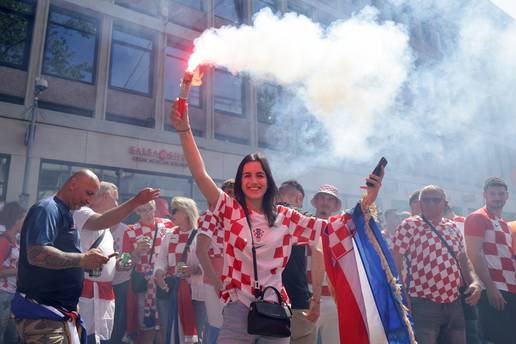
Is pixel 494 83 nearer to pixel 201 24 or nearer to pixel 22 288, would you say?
pixel 201 24

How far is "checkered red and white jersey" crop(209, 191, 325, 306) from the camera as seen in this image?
2.39 metres

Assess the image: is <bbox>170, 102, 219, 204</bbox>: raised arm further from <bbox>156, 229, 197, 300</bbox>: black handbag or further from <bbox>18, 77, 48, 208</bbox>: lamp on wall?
<bbox>18, 77, 48, 208</bbox>: lamp on wall

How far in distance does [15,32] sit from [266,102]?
10293mm

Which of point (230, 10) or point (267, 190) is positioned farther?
point (230, 10)

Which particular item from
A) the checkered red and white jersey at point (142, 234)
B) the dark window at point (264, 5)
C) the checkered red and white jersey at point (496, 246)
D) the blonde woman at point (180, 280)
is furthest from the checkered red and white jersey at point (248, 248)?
the dark window at point (264, 5)

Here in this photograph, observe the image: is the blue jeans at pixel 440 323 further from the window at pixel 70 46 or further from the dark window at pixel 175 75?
the window at pixel 70 46

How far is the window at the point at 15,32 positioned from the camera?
42.8 ft

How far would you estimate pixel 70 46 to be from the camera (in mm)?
14328

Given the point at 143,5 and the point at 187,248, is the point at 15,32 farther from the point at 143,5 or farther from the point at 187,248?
the point at 187,248

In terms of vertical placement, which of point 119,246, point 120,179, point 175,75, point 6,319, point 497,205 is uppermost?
point 175,75

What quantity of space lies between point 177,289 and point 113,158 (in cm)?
1067

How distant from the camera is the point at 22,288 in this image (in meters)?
2.71

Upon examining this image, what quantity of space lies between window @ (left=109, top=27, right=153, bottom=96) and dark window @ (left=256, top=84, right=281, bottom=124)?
515 cm

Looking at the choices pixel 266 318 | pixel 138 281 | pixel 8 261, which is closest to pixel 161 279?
pixel 138 281
